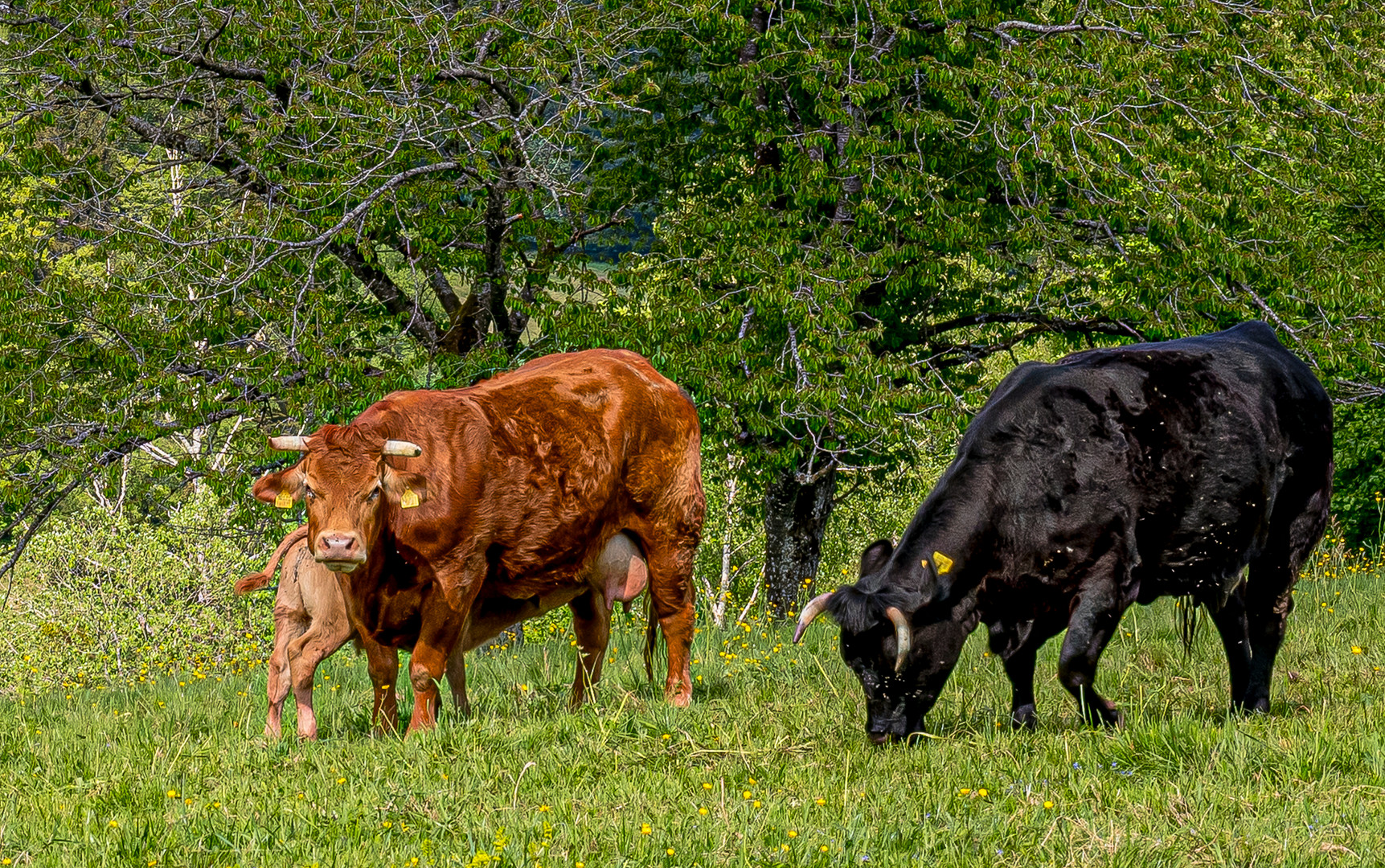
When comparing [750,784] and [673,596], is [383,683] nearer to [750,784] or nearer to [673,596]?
[673,596]

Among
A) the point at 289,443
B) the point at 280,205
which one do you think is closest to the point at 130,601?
the point at 280,205

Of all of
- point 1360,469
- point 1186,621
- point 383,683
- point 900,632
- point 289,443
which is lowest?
point 1360,469

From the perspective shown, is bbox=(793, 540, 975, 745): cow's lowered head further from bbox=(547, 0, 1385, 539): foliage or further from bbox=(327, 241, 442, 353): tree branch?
bbox=(327, 241, 442, 353): tree branch

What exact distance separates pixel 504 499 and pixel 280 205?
7.95 meters

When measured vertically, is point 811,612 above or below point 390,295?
above

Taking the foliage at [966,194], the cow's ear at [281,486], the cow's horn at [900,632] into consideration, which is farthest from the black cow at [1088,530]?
the foliage at [966,194]

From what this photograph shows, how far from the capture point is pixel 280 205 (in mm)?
14047

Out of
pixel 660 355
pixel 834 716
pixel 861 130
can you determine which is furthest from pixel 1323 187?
pixel 834 716

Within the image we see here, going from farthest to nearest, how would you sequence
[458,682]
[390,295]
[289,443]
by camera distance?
[390,295] → [458,682] → [289,443]

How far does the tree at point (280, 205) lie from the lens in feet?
44.4

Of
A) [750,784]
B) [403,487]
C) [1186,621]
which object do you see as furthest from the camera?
[1186,621]

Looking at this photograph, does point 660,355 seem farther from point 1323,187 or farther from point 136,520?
point 136,520

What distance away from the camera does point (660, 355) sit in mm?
13250

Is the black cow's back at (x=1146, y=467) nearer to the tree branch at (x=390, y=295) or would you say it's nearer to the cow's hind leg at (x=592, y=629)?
the cow's hind leg at (x=592, y=629)
